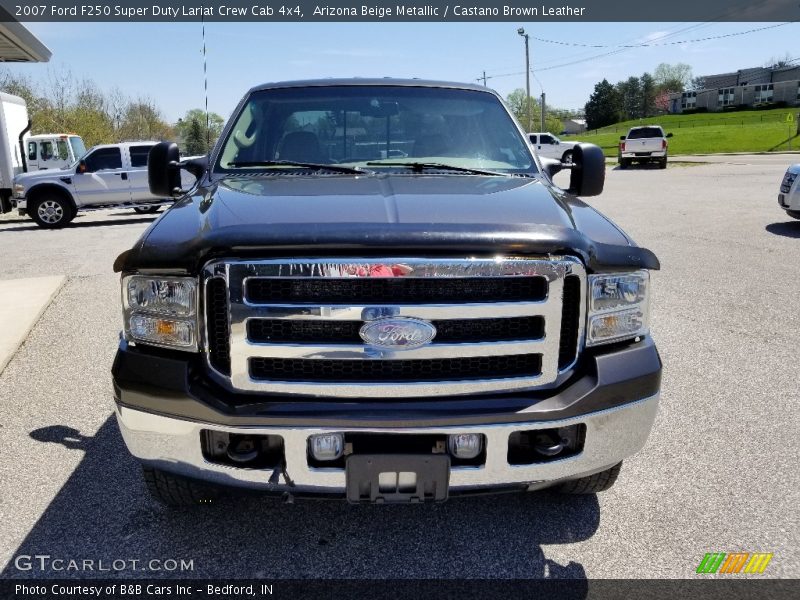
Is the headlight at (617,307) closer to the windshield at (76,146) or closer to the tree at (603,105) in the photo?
the windshield at (76,146)

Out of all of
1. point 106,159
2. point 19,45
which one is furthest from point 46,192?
point 19,45

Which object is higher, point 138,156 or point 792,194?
point 138,156

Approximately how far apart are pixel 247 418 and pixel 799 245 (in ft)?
32.6

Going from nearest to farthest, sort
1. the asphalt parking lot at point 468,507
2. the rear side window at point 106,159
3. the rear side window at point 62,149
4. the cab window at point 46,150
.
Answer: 1. the asphalt parking lot at point 468,507
2. the rear side window at point 106,159
3. the cab window at point 46,150
4. the rear side window at point 62,149

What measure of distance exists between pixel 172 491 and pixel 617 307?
1.88 meters

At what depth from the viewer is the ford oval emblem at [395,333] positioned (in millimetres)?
2400

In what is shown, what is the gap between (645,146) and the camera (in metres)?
33.2

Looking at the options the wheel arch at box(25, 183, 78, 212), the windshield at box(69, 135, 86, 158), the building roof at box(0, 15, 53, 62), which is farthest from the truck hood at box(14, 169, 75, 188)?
the windshield at box(69, 135, 86, 158)

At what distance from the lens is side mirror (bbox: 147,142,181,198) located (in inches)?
157

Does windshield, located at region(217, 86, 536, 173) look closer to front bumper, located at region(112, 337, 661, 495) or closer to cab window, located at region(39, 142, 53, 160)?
front bumper, located at region(112, 337, 661, 495)

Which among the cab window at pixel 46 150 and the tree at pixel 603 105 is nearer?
the cab window at pixel 46 150

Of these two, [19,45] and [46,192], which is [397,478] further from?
[19,45]

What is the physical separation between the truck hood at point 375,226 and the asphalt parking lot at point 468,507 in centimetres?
113

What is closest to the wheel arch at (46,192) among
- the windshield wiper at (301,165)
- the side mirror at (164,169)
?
the side mirror at (164,169)
